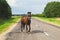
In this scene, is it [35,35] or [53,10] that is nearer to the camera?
[35,35]

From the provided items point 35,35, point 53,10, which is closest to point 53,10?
point 53,10

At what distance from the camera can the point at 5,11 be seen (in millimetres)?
106625

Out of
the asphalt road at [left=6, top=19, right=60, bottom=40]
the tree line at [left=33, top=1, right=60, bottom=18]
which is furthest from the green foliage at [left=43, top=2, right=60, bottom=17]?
the asphalt road at [left=6, top=19, right=60, bottom=40]

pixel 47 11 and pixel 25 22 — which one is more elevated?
pixel 25 22

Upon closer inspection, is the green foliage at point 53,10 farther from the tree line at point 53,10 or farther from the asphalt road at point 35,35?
the asphalt road at point 35,35

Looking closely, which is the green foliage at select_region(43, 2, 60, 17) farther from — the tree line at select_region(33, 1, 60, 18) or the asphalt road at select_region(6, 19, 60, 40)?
the asphalt road at select_region(6, 19, 60, 40)

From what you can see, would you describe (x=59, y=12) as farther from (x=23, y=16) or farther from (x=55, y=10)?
(x=23, y=16)

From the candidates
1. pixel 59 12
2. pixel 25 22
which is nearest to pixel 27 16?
pixel 25 22

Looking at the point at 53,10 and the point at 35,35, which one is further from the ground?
the point at 35,35

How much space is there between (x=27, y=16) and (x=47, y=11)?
146m

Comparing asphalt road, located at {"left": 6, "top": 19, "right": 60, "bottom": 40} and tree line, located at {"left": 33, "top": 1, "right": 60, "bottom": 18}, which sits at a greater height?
asphalt road, located at {"left": 6, "top": 19, "right": 60, "bottom": 40}

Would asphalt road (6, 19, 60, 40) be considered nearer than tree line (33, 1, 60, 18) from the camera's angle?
Yes

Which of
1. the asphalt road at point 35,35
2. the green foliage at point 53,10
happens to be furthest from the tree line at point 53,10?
the asphalt road at point 35,35

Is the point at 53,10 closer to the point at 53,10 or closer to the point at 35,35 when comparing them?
the point at 53,10
